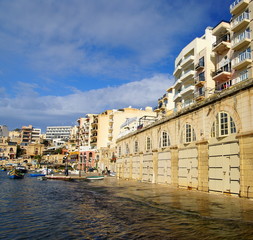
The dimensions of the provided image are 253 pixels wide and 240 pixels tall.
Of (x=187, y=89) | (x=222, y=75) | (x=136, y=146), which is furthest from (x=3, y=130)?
(x=222, y=75)

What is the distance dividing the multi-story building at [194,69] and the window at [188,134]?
35.0 ft

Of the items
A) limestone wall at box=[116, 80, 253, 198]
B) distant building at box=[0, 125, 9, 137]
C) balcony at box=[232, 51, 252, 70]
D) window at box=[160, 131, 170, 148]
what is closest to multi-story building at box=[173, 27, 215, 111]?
balcony at box=[232, 51, 252, 70]

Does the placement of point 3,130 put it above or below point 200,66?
above

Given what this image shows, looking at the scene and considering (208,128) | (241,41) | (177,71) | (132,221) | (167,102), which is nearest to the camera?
(132,221)

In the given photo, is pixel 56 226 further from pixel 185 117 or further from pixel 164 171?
pixel 164 171

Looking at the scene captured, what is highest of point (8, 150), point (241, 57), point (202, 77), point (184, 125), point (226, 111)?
point (202, 77)

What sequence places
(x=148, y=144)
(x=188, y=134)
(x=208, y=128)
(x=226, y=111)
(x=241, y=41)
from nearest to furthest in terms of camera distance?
1. (x=226, y=111)
2. (x=208, y=128)
3. (x=188, y=134)
4. (x=241, y=41)
5. (x=148, y=144)

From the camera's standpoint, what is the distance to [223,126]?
72.7ft

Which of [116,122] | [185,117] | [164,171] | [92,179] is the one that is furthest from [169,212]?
[116,122]

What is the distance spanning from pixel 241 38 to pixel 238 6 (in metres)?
4.50

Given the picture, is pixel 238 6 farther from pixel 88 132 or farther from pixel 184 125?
pixel 88 132

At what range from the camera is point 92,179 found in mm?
50344

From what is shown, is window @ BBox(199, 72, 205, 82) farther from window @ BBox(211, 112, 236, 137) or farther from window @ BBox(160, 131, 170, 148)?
window @ BBox(211, 112, 236, 137)

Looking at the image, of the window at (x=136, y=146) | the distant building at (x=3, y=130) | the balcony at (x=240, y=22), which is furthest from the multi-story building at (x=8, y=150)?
the balcony at (x=240, y=22)
